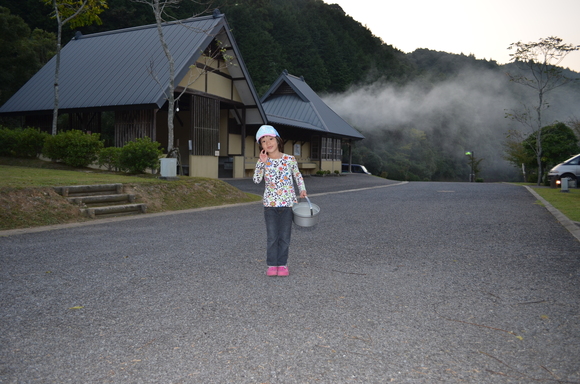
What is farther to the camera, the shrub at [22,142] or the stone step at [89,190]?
the shrub at [22,142]

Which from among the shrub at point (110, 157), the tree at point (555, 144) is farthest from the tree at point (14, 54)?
the tree at point (555, 144)

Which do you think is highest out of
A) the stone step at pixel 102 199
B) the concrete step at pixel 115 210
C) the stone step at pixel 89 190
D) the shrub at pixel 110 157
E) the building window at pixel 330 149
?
the building window at pixel 330 149

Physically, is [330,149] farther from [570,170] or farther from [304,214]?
[304,214]

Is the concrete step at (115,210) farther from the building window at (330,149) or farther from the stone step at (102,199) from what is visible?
the building window at (330,149)

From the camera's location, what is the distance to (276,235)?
4.77 metres

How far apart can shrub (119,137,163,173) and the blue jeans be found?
9.77m

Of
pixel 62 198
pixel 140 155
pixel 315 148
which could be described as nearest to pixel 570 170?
pixel 315 148

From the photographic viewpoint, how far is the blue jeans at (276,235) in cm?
470

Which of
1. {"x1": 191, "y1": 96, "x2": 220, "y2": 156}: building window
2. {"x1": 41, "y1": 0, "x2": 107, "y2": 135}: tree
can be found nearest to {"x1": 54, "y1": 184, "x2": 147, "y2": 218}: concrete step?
{"x1": 41, "y1": 0, "x2": 107, "y2": 135}: tree

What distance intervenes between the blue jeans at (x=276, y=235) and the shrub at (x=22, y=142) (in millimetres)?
14863

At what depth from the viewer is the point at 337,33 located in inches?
2840

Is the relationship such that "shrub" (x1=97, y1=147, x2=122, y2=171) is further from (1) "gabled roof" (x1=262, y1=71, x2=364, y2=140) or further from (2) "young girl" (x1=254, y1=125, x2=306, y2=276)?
(1) "gabled roof" (x1=262, y1=71, x2=364, y2=140)

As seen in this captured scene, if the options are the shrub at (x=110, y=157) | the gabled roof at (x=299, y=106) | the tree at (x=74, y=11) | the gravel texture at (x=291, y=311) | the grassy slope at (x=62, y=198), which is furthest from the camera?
the gabled roof at (x=299, y=106)

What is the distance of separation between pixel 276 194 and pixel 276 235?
0.43 metres
